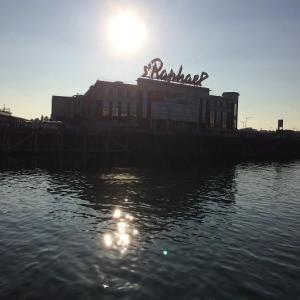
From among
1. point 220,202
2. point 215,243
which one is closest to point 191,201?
point 220,202

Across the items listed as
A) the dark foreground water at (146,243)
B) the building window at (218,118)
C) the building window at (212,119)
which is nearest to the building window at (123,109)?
the building window at (212,119)

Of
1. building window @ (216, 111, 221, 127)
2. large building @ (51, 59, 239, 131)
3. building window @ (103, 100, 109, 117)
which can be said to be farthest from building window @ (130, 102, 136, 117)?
building window @ (216, 111, 221, 127)

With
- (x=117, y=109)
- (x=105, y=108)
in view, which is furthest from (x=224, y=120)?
(x=105, y=108)

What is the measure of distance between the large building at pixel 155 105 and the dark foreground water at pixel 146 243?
55.9 metres

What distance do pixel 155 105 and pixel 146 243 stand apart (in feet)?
264

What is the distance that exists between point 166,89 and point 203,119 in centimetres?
1663

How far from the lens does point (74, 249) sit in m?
17.7

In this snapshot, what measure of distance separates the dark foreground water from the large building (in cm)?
5585

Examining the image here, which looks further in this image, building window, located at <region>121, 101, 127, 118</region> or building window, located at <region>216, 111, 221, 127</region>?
building window, located at <region>216, 111, 221, 127</region>

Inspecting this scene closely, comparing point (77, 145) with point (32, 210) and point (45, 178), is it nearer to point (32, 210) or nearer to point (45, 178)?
point (45, 178)

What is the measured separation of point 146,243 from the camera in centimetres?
1906

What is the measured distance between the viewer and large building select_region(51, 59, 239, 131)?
9112 centimetres

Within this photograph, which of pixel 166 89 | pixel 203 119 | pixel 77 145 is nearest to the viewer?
pixel 77 145

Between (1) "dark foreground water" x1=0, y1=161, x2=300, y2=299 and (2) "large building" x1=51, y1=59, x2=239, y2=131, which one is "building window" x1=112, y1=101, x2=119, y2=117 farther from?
(1) "dark foreground water" x1=0, y1=161, x2=300, y2=299
